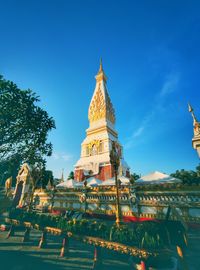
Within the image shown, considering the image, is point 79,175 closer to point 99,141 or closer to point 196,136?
point 99,141

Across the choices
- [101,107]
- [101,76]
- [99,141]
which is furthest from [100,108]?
[101,76]

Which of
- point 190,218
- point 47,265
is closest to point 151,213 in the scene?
point 190,218

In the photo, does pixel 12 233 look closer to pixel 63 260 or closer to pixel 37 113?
pixel 63 260

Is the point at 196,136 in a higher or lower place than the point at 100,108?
lower

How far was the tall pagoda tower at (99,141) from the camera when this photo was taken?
2678 centimetres

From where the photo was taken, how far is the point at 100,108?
3359 cm

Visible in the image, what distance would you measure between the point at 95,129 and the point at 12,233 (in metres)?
23.9

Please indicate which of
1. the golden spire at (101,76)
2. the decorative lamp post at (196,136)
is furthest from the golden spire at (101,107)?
the decorative lamp post at (196,136)

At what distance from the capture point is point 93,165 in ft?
90.4

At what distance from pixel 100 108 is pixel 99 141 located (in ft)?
27.2

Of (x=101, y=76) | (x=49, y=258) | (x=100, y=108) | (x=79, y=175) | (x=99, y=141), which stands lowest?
(x=49, y=258)

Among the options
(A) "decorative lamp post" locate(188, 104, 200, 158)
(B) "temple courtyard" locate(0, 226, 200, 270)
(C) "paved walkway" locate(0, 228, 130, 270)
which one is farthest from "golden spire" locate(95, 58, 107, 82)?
(C) "paved walkway" locate(0, 228, 130, 270)

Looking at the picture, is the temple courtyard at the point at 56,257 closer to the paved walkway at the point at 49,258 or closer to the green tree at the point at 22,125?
the paved walkway at the point at 49,258

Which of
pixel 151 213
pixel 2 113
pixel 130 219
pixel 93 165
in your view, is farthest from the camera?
pixel 93 165
